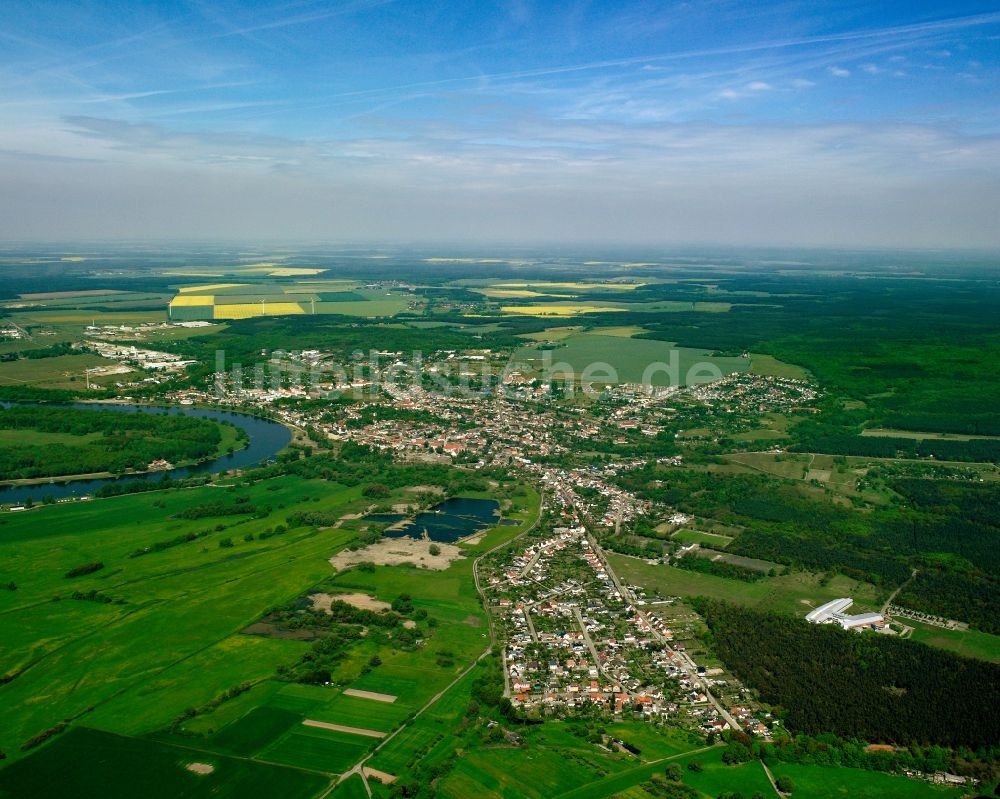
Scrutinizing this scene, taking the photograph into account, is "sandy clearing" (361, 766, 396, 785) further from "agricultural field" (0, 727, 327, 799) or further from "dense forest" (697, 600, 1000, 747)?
"dense forest" (697, 600, 1000, 747)

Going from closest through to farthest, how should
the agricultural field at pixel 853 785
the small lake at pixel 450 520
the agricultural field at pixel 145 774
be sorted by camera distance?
the agricultural field at pixel 145 774 < the agricultural field at pixel 853 785 < the small lake at pixel 450 520

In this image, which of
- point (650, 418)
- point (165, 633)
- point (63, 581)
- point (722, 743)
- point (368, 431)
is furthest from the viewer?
point (650, 418)

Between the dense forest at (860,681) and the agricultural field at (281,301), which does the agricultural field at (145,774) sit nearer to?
the dense forest at (860,681)

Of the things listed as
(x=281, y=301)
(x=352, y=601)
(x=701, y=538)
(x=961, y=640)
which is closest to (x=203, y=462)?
(x=352, y=601)

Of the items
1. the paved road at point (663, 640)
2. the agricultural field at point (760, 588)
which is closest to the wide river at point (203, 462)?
the paved road at point (663, 640)

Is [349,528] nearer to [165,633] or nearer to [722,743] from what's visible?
[165,633]

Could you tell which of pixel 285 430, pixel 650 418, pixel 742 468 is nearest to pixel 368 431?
pixel 285 430

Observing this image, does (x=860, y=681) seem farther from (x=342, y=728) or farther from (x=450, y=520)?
(x=450, y=520)
